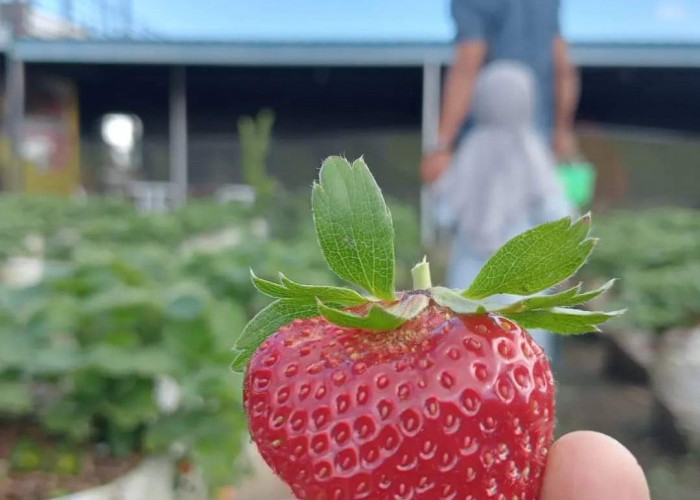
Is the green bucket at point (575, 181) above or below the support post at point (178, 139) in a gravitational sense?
above

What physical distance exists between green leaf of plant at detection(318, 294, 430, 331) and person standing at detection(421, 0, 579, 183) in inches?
128

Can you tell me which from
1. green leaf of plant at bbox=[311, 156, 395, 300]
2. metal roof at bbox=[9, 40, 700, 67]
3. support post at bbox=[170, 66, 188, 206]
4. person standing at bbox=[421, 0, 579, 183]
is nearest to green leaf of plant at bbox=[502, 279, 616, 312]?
green leaf of plant at bbox=[311, 156, 395, 300]

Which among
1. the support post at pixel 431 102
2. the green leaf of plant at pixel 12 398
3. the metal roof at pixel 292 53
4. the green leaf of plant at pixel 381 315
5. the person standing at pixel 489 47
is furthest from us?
the metal roof at pixel 292 53

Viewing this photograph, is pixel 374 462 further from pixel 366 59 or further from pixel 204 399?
pixel 366 59

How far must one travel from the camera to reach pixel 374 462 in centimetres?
73

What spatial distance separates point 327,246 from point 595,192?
504 inches

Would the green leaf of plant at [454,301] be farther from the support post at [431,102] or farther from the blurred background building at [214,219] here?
the support post at [431,102]

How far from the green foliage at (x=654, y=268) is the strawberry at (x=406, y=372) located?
355cm

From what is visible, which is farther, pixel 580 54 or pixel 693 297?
pixel 580 54

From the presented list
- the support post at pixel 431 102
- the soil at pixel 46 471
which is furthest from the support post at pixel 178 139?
the soil at pixel 46 471

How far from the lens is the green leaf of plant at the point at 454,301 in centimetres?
71

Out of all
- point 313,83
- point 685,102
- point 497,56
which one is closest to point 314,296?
point 497,56

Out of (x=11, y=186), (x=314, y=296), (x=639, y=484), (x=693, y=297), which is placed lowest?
(x=11, y=186)

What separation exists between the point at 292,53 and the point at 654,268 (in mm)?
10537
